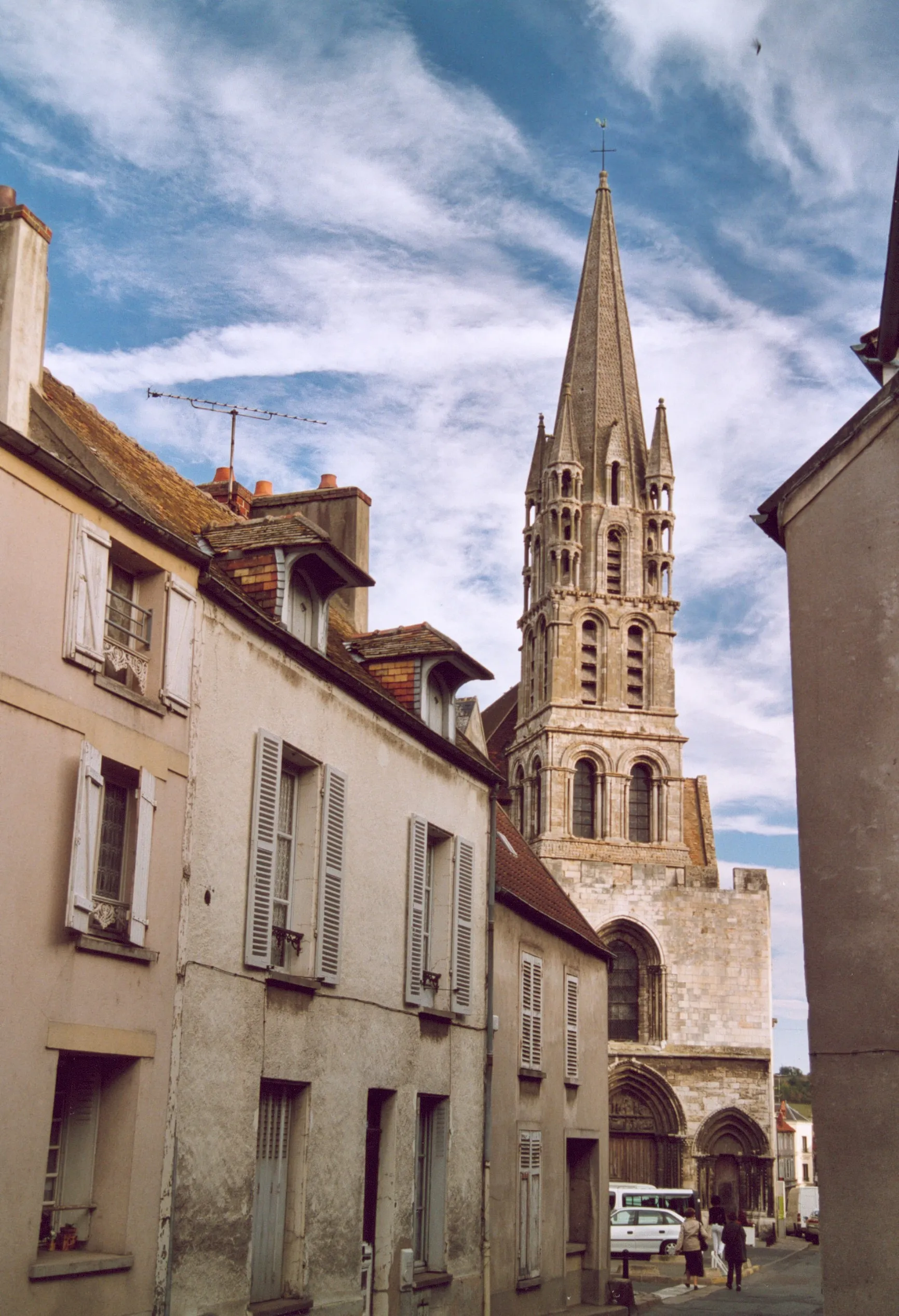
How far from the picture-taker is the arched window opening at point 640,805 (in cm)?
5431

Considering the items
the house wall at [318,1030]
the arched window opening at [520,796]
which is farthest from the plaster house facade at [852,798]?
the arched window opening at [520,796]

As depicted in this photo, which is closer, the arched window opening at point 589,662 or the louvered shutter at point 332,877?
the louvered shutter at point 332,877

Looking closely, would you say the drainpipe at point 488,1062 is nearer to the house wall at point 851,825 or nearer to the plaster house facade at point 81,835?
the house wall at point 851,825

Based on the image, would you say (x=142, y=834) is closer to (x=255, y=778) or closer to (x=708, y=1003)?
(x=255, y=778)

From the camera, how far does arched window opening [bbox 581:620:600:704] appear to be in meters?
56.1

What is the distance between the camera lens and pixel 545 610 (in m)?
57.8

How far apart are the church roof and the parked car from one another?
31.8 metres

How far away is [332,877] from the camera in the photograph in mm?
11656

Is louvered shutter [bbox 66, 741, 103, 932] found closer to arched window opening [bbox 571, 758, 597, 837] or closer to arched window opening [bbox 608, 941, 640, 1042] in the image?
arched window opening [bbox 608, 941, 640, 1042]

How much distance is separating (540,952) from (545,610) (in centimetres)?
4124

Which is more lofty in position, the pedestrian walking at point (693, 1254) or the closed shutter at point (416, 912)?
the closed shutter at point (416, 912)

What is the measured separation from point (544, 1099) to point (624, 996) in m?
34.6

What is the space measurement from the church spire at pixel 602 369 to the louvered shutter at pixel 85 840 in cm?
5125

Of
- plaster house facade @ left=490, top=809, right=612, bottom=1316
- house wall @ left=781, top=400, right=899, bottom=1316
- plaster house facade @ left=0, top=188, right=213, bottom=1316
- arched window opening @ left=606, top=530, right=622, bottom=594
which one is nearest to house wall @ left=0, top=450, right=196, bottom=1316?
plaster house facade @ left=0, top=188, right=213, bottom=1316
